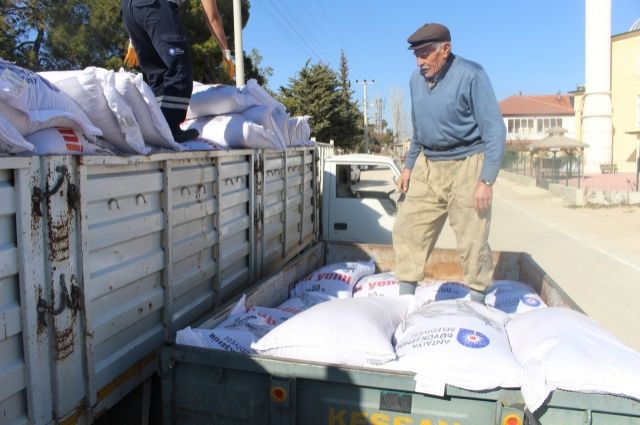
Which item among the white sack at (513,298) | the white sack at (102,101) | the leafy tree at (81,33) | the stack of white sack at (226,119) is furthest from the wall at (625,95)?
the white sack at (102,101)

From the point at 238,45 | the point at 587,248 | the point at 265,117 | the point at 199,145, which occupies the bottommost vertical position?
the point at 587,248

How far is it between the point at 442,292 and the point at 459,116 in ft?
4.09

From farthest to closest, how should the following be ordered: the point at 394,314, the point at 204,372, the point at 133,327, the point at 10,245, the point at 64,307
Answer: the point at 394,314
the point at 133,327
the point at 204,372
the point at 64,307
the point at 10,245

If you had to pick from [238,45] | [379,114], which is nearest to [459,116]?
[238,45]

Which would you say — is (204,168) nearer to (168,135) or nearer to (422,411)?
(168,135)

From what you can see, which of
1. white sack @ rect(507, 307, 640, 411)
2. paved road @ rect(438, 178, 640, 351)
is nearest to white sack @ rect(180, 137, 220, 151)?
white sack @ rect(507, 307, 640, 411)

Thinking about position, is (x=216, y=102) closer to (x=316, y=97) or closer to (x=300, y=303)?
(x=300, y=303)

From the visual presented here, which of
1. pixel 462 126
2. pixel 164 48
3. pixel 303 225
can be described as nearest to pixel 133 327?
pixel 164 48

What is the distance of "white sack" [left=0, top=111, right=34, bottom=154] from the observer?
183 centimetres

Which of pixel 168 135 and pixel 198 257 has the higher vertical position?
pixel 168 135

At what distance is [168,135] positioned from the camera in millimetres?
2906

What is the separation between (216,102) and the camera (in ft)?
13.0

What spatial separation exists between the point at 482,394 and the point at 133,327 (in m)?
1.49

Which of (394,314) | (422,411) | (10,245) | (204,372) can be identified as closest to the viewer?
(10,245)
